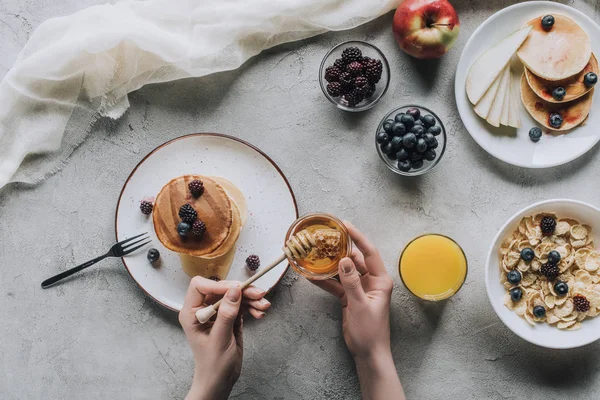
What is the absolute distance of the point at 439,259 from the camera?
70.1 inches

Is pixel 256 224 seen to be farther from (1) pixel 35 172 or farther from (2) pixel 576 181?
(2) pixel 576 181

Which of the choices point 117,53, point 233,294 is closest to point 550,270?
point 233,294

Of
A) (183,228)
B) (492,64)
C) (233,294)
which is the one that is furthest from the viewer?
(492,64)

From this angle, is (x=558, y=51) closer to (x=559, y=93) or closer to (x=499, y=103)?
(x=559, y=93)

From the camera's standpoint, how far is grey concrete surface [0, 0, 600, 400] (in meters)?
1.88

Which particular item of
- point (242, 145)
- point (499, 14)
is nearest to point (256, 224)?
point (242, 145)

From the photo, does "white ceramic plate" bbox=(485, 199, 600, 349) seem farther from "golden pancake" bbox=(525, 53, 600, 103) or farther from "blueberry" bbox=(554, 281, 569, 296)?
"golden pancake" bbox=(525, 53, 600, 103)

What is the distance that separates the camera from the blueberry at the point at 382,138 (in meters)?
1.74

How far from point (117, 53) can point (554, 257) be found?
1.64 m

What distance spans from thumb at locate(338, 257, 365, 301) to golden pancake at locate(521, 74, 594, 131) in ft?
2.85

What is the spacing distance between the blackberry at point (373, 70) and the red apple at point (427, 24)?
129mm

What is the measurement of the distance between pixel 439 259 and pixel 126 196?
1087 mm

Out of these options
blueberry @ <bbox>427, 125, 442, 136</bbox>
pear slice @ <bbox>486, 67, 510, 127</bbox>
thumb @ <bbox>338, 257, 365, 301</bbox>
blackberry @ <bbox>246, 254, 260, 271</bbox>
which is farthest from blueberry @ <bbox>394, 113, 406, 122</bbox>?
blackberry @ <bbox>246, 254, 260, 271</bbox>

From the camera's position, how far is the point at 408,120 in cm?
172
